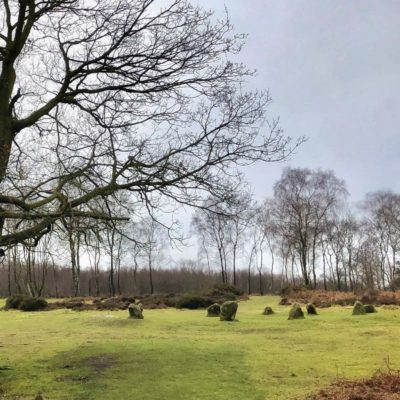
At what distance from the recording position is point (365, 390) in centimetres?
730

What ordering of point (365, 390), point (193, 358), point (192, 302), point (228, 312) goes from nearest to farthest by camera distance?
1. point (365, 390)
2. point (193, 358)
3. point (228, 312)
4. point (192, 302)

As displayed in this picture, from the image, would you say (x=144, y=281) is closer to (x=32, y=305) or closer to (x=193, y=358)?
(x=32, y=305)

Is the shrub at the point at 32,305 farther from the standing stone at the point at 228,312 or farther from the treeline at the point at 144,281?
the treeline at the point at 144,281

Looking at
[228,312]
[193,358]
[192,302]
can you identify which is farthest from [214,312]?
[193,358]

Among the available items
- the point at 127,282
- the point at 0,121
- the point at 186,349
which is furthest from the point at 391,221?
the point at 0,121

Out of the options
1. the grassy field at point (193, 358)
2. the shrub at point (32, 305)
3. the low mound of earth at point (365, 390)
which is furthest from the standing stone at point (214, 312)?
the low mound of earth at point (365, 390)

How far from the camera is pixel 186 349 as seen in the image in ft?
40.3

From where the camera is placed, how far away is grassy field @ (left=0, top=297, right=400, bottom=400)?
28.5ft

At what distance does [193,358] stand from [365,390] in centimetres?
468

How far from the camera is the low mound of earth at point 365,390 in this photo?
6.88 metres

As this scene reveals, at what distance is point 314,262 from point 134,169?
44.6 meters

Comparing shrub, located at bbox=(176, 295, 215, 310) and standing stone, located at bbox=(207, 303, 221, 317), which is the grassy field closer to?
standing stone, located at bbox=(207, 303, 221, 317)

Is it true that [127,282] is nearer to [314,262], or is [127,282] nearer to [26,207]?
[314,262]

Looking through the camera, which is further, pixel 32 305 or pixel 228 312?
pixel 32 305
